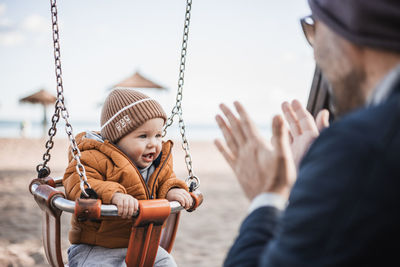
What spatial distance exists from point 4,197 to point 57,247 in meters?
5.43

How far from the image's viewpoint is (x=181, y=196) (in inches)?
72.5

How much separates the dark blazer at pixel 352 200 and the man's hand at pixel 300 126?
1.65 feet

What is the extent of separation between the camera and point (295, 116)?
1.30 metres

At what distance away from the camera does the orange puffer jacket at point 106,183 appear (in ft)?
5.51

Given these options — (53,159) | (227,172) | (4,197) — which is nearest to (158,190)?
(4,197)

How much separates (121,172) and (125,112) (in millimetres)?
346

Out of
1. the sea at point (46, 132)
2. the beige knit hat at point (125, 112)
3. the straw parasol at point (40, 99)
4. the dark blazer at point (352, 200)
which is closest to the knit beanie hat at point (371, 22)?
the dark blazer at point (352, 200)

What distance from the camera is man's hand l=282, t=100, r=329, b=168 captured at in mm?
1185

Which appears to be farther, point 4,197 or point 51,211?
point 4,197

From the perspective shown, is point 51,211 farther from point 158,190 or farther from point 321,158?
point 321,158

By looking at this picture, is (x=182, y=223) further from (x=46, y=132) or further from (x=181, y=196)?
(x=46, y=132)

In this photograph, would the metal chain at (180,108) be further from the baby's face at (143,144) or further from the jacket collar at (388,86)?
the jacket collar at (388,86)

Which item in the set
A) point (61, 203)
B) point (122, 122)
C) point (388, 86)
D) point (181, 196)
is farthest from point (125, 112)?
point (388, 86)

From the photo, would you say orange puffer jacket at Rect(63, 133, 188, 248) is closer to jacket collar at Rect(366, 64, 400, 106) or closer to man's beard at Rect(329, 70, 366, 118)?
man's beard at Rect(329, 70, 366, 118)
